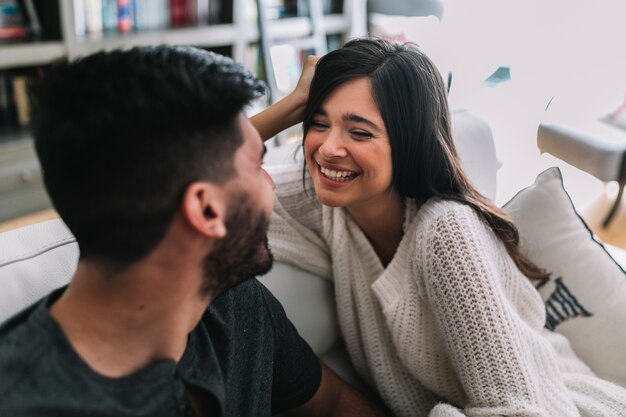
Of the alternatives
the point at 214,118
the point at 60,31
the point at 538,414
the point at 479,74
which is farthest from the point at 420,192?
the point at 60,31

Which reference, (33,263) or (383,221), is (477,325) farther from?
(33,263)

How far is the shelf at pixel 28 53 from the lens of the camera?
2409 millimetres

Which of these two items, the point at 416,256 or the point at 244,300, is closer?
the point at 244,300

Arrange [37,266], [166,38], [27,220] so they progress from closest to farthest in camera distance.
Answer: [37,266], [27,220], [166,38]

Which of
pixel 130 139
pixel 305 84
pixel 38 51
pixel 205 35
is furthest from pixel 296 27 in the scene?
pixel 130 139

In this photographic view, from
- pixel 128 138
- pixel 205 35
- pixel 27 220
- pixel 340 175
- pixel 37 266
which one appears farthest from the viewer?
pixel 205 35

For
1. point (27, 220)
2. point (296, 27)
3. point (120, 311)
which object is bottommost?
point (27, 220)

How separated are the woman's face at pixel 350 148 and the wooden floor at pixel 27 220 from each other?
1802 millimetres

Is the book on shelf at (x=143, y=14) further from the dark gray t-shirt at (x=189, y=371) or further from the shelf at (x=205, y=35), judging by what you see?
the dark gray t-shirt at (x=189, y=371)

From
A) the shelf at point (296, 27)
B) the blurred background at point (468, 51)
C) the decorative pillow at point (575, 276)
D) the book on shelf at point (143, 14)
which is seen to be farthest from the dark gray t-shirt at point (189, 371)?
the shelf at point (296, 27)

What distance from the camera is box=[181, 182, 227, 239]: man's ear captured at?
0.72m

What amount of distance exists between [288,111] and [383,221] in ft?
1.06

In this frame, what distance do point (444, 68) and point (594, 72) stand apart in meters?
0.71

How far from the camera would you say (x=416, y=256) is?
1141 millimetres
